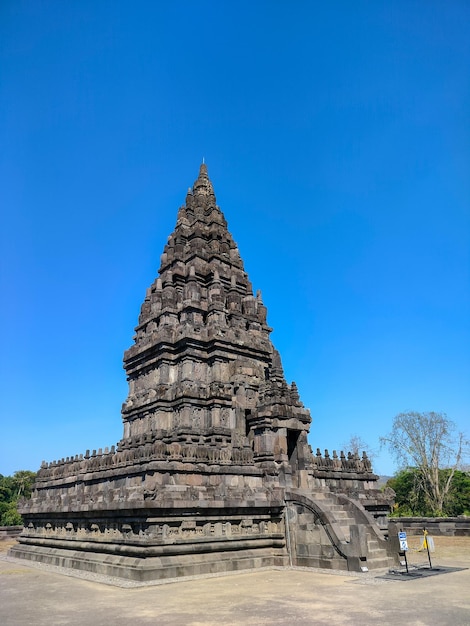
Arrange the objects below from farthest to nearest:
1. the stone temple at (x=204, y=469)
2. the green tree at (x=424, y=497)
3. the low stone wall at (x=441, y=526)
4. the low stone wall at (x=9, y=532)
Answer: the green tree at (x=424, y=497) → the low stone wall at (x=9, y=532) → the low stone wall at (x=441, y=526) → the stone temple at (x=204, y=469)

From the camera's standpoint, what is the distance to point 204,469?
20.0 meters

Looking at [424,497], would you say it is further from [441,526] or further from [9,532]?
[9,532]

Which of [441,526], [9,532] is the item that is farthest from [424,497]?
[9,532]

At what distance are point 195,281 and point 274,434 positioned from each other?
12.3m

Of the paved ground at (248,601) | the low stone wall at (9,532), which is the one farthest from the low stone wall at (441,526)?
the low stone wall at (9,532)

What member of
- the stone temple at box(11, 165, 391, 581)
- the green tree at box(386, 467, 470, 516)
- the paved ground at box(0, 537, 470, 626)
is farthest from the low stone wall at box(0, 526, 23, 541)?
the green tree at box(386, 467, 470, 516)

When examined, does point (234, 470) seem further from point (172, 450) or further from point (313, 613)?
point (313, 613)

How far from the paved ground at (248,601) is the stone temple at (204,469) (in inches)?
67.0

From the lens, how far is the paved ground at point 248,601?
10.2 meters

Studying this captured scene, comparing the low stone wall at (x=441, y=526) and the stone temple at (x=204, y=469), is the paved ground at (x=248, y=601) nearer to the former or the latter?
the stone temple at (x=204, y=469)

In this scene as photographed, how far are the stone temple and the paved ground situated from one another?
5.59 ft

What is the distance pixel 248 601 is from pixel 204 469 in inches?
314

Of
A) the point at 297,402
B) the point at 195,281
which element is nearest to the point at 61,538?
the point at 297,402

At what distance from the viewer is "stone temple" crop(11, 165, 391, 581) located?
58.7ft
